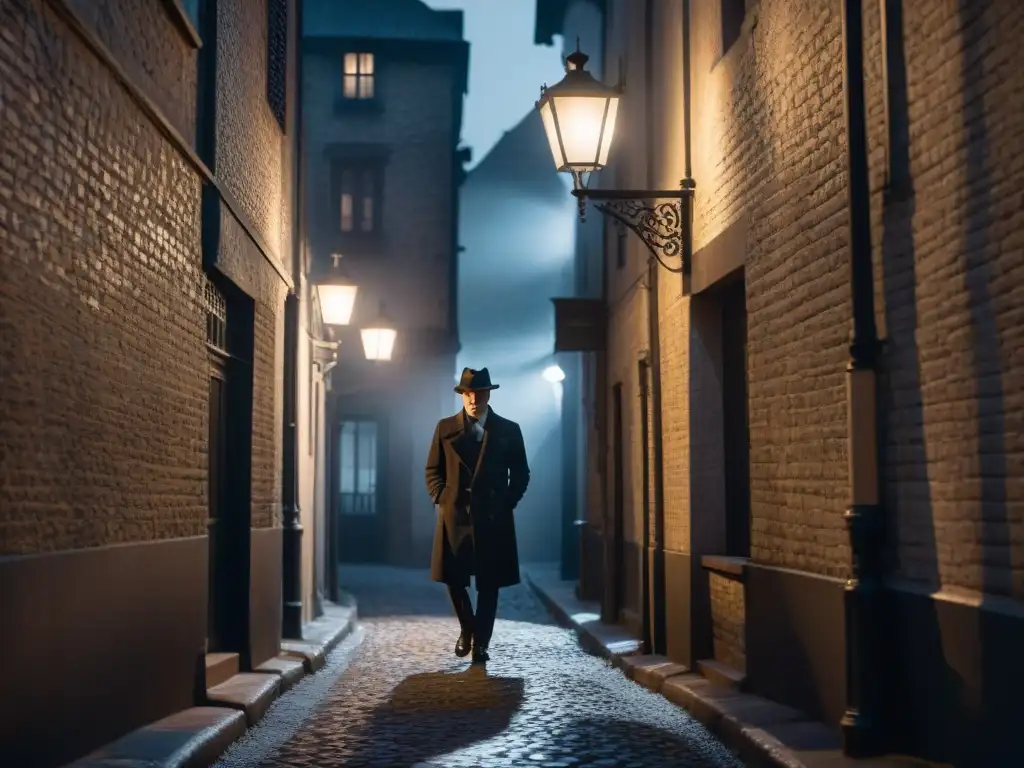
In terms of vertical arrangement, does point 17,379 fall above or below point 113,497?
above

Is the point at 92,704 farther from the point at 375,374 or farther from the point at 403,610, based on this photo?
the point at 375,374

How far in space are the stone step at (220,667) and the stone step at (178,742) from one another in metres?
1.00

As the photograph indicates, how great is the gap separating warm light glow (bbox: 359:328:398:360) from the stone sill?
301 inches

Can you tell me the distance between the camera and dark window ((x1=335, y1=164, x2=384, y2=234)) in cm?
2845

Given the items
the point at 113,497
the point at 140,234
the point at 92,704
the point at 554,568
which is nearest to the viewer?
the point at 92,704

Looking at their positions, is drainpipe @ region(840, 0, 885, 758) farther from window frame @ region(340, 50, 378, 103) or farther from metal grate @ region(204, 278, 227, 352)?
window frame @ region(340, 50, 378, 103)

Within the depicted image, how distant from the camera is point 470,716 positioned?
8117 millimetres

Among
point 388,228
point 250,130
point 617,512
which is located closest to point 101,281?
point 250,130

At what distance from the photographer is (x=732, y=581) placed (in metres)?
9.38

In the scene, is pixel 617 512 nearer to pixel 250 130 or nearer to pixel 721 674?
pixel 721 674

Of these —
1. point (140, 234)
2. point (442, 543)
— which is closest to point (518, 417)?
point (442, 543)

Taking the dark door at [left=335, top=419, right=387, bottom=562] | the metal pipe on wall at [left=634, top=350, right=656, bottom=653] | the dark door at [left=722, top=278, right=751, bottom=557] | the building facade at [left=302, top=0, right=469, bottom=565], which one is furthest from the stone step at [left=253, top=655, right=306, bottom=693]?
the dark door at [left=335, top=419, right=387, bottom=562]

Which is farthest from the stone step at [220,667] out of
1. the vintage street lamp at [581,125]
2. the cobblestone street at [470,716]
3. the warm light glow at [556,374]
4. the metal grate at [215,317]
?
the warm light glow at [556,374]

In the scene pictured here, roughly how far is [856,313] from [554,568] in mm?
21362
